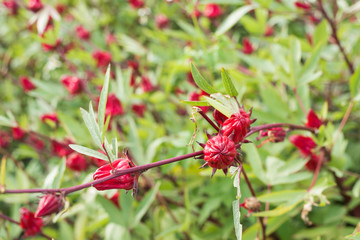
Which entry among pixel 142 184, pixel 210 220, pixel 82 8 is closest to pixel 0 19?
pixel 82 8

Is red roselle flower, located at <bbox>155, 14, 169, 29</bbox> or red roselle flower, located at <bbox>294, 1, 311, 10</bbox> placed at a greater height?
red roselle flower, located at <bbox>294, 1, 311, 10</bbox>

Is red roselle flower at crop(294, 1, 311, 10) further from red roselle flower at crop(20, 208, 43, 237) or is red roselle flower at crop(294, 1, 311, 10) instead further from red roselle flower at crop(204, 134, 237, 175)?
red roselle flower at crop(20, 208, 43, 237)

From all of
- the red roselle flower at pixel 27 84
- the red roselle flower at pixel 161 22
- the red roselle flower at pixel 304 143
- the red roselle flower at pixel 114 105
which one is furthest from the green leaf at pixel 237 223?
the red roselle flower at pixel 161 22

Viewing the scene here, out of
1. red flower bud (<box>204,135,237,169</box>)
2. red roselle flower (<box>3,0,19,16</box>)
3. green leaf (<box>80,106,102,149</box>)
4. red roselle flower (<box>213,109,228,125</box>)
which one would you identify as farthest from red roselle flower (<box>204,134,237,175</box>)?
red roselle flower (<box>3,0,19,16</box>)

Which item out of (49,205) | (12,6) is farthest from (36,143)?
(49,205)

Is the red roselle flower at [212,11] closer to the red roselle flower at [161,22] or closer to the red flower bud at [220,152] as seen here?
the red roselle flower at [161,22]

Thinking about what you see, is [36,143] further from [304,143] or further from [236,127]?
[236,127]

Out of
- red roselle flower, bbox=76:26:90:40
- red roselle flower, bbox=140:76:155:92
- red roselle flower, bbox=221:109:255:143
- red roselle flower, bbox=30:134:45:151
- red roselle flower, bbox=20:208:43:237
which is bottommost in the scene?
red roselle flower, bbox=30:134:45:151

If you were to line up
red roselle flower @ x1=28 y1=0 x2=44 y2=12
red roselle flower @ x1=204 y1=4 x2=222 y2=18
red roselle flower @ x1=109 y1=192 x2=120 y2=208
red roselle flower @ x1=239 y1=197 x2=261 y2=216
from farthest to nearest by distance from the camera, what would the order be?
red roselle flower @ x1=204 y1=4 x2=222 y2=18
red roselle flower @ x1=28 y1=0 x2=44 y2=12
red roselle flower @ x1=109 y1=192 x2=120 y2=208
red roselle flower @ x1=239 y1=197 x2=261 y2=216
